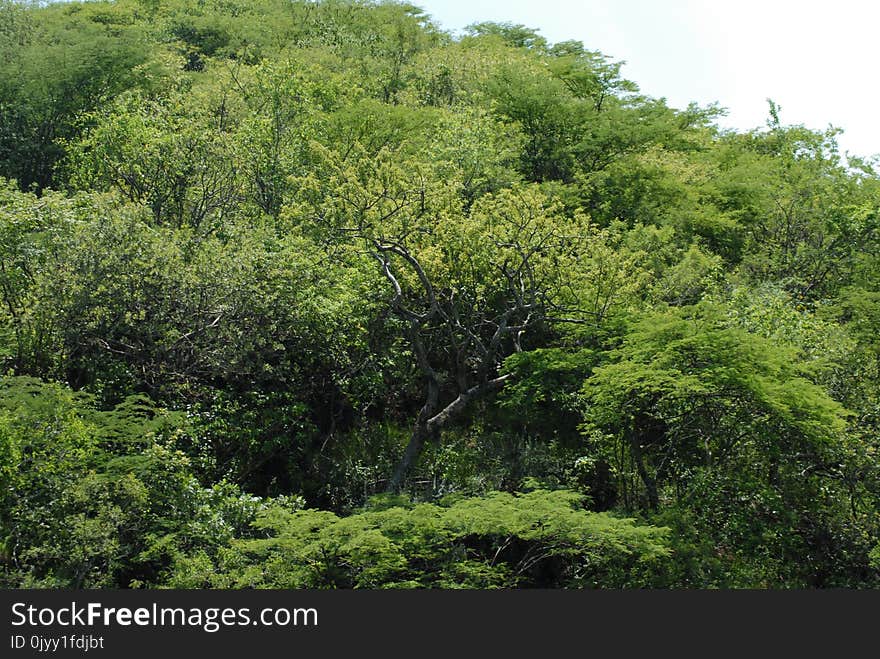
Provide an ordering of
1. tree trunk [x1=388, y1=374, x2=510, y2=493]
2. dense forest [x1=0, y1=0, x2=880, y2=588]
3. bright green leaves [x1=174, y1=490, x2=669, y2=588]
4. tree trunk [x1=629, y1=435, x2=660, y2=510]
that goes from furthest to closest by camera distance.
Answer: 1. tree trunk [x1=388, y1=374, x2=510, y2=493]
2. tree trunk [x1=629, y1=435, x2=660, y2=510]
3. dense forest [x1=0, y1=0, x2=880, y2=588]
4. bright green leaves [x1=174, y1=490, x2=669, y2=588]

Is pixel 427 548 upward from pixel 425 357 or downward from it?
downward

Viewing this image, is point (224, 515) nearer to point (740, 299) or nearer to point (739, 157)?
point (740, 299)

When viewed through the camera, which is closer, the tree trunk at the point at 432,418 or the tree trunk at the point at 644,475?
the tree trunk at the point at 644,475

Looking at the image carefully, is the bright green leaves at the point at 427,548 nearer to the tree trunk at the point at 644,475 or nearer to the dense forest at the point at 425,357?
the dense forest at the point at 425,357

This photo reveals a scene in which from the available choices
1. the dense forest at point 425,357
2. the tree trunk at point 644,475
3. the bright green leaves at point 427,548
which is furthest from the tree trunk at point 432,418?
the bright green leaves at point 427,548

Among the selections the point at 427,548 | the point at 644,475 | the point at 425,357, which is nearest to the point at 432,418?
the point at 425,357

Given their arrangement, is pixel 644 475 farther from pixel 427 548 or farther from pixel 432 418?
pixel 427 548

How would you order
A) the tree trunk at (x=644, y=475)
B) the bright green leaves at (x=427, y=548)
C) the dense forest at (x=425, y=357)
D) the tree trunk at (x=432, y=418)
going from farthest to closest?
the tree trunk at (x=432, y=418) < the tree trunk at (x=644, y=475) < the dense forest at (x=425, y=357) < the bright green leaves at (x=427, y=548)

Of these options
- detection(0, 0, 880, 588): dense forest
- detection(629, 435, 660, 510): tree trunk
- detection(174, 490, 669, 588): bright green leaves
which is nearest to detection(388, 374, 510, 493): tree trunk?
detection(0, 0, 880, 588): dense forest

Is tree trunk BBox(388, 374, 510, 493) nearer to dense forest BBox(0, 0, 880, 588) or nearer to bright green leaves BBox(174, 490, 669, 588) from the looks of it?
dense forest BBox(0, 0, 880, 588)

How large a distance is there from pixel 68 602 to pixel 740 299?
47.7 ft

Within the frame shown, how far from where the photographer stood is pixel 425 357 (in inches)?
749

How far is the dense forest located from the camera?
45.9 ft

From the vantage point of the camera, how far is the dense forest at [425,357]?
14.0 meters
